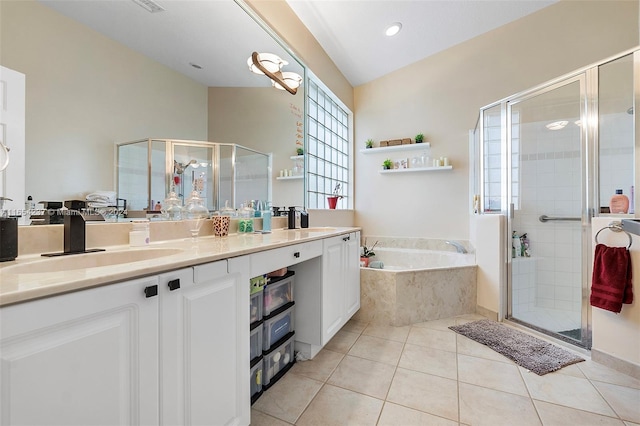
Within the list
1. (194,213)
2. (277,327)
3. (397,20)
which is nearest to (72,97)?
(194,213)

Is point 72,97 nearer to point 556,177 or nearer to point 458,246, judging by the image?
point 458,246

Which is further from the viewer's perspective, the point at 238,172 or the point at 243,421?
the point at 238,172

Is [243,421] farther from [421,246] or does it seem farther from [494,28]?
[494,28]

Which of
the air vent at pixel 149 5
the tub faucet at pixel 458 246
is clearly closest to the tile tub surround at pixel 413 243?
the tub faucet at pixel 458 246

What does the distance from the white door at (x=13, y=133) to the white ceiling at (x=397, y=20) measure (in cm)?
226

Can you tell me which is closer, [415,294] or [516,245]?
[415,294]

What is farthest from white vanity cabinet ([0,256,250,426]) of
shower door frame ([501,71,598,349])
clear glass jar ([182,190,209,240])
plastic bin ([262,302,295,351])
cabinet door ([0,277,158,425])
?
shower door frame ([501,71,598,349])

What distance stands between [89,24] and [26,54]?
0.28m

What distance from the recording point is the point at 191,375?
2.86 feet

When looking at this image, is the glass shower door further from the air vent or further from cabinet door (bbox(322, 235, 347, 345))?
the air vent

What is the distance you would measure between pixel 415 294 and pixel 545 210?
5.53ft

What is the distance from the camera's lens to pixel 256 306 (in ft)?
4.74

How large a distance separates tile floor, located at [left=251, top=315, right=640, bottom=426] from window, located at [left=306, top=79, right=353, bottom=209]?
168 centimetres

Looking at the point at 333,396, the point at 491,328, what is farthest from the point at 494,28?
the point at 333,396
